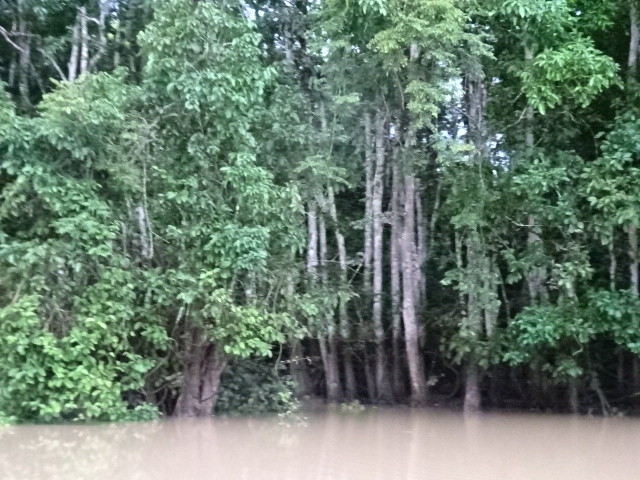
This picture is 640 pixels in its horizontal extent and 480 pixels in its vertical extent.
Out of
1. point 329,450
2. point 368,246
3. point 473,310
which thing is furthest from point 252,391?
point 473,310

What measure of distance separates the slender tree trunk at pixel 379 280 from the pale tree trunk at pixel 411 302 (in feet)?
1.32

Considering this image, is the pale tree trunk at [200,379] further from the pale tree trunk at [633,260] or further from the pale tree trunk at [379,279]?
the pale tree trunk at [633,260]

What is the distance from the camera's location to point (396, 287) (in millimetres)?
8680

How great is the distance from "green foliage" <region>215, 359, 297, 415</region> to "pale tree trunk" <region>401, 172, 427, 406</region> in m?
1.58

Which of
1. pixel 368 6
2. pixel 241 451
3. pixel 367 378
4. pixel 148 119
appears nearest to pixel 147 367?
pixel 241 451

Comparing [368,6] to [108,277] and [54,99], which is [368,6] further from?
[108,277]

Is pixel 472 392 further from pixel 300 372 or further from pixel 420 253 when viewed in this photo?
pixel 300 372

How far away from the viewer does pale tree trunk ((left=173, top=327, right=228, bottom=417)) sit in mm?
6891

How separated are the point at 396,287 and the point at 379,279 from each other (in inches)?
9.5

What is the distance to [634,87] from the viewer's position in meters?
6.94

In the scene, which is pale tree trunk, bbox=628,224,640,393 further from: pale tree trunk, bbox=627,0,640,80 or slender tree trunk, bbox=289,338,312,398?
slender tree trunk, bbox=289,338,312,398

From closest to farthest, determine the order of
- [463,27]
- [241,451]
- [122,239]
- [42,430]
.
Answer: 1. [241,451]
2. [42,430]
3. [122,239]
4. [463,27]

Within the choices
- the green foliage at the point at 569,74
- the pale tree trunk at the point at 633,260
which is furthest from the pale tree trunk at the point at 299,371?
the green foliage at the point at 569,74

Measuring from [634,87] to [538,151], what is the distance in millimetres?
1110
